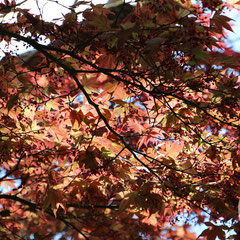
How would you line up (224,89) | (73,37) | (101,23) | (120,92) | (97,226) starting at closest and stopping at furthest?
(101,23) < (224,89) < (73,37) < (120,92) < (97,226)

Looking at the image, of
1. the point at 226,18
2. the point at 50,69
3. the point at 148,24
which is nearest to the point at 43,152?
the point at 50,69

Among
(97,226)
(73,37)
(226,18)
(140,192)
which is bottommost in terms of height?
(140,192)

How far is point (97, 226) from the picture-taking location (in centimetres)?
461

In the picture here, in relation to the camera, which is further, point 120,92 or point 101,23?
point 120,92

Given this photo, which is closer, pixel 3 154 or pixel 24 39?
pixel 24 39

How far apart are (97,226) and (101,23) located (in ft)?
12.4

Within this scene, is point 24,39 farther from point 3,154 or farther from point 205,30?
point 205,30

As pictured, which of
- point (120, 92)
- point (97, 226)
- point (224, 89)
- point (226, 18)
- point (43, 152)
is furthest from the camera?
point (97, 226)

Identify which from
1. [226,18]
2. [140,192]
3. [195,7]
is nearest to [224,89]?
[226,18]

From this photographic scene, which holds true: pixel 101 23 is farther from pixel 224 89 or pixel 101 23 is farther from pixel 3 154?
pixel 3 154

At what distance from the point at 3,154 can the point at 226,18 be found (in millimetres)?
2063

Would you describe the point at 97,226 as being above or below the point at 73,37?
below

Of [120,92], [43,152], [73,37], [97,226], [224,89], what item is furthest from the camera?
[97,226]

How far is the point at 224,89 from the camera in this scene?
6.34ft
